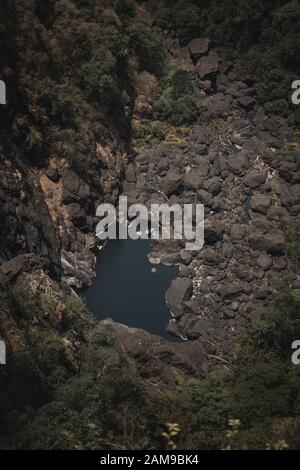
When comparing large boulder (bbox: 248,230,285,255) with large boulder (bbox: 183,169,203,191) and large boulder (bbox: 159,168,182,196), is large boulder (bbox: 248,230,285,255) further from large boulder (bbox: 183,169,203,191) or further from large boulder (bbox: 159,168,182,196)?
large boulder (bbox: 159,168,182,196)

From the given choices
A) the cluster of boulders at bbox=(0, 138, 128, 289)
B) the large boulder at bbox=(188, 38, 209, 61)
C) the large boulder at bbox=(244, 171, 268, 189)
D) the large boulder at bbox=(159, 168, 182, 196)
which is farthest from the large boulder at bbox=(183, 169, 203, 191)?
the large boulder at bbox=(188, 38, 209, 61)

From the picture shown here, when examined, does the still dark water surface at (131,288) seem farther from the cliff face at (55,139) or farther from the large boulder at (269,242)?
the large boulder at (269,242)

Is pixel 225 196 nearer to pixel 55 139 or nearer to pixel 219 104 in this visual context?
pixel 219 104

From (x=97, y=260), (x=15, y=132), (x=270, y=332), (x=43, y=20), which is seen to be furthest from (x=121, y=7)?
(x=270, y=332)

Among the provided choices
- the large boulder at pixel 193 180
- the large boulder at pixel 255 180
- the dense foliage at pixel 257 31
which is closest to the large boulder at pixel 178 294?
the large boulder at pixel 193 180

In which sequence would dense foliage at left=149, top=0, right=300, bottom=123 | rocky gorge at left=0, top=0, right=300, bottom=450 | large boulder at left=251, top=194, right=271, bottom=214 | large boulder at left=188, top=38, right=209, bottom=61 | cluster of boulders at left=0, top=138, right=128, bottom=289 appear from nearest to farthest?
rocky gorge at left=0, top=0, right=300, bottom=450 < cluster of boulders at left=0, top=138, right=128, bottom=289 < large boulder at left=251, top=194, right=271, bottom=214 < dense foliage at left=149, top=0, right=300, bottom=123 < large boulder at left=188, top=38, right=209, bottom=61
